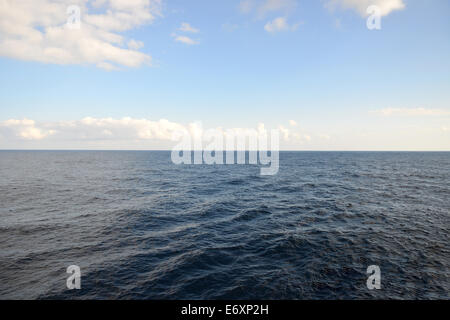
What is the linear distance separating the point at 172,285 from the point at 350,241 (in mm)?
16730

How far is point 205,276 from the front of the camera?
1479 centimetres

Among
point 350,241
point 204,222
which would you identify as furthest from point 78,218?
point 350,241

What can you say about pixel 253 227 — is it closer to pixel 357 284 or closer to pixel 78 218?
pixel 357 284

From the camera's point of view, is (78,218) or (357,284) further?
(78,218)

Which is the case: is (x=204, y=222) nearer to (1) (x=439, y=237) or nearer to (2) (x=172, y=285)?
(2) (x=172, y=285)

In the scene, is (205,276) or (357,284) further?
(205,276)

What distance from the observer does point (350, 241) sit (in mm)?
19906
